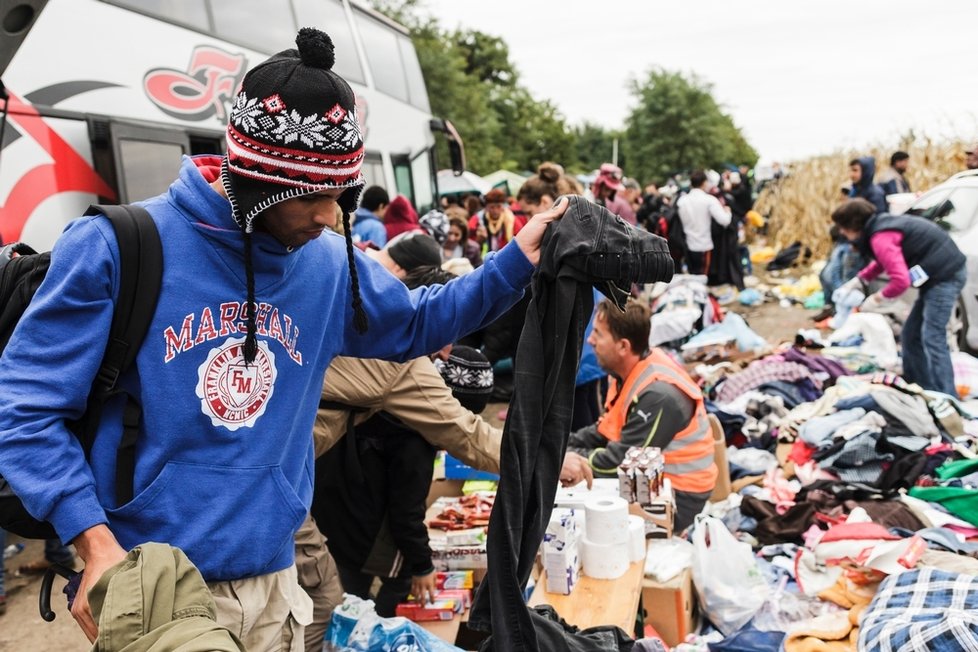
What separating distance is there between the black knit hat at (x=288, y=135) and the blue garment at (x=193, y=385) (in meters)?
0.09

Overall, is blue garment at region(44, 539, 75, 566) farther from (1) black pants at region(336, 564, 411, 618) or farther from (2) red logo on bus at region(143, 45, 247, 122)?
(2) red logo on bus at region(143, 45, 247, 122)

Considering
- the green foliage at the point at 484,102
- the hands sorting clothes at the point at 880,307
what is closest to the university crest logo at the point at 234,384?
the hands sorting clothes at the point at 880,307

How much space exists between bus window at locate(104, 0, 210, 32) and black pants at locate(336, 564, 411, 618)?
17.8ft

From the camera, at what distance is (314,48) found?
5.94ft

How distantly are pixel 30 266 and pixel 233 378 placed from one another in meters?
0.54

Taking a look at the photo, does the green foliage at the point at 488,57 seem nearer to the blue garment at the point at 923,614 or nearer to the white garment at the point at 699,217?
the white garment at the point at 699,217

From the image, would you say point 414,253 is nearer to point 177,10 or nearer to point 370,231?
point 370,231

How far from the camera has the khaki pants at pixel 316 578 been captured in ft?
9.64

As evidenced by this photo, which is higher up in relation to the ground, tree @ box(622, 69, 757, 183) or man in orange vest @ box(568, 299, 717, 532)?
tree @ box(622, 69, 757, 183)

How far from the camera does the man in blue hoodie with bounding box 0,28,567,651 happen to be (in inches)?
65.4

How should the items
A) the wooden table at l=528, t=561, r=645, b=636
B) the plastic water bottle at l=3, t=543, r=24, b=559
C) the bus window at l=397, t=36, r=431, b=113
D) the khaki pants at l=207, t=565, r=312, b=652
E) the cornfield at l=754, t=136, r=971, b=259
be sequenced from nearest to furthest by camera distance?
the khaki pants at l=207, t=565, r=312, b=652 < the wooden table at l=528, t=561, r=645, b=636 < the plastic water bottle at l=3, t=543, r=24, b=559 < the bus window at l=397, t=36, r=431, b=113 < the cornfield at l=754, t=136, r=971, b=259

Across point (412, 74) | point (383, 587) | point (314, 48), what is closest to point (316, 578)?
point (383, 587)

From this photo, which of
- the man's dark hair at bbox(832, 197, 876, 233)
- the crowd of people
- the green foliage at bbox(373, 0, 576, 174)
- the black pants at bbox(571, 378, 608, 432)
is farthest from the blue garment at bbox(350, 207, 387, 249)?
the green foliage at bbox(373, 0, 576, 174)

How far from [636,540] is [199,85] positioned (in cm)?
624
